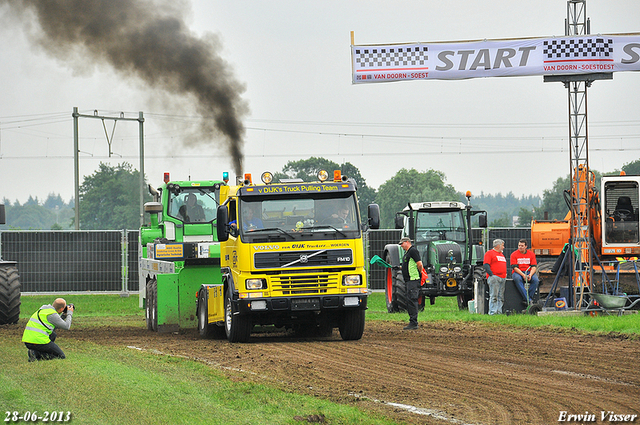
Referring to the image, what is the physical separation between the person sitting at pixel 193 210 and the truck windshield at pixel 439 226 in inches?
236

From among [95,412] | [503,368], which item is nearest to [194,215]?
[503,368]

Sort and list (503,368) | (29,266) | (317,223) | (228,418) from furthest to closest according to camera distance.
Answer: (29,266) → (317,223) → (503,368) → (228,418)

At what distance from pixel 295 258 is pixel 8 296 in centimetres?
915

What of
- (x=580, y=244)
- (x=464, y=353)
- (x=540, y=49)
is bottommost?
(x=464, y=353)

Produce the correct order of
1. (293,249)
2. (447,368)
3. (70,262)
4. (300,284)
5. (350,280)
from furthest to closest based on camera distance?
1. (70,262)
2. (350,280)
3. (300,284)
4. (293,249)
5. (447,368)

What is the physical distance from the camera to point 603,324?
17.1m

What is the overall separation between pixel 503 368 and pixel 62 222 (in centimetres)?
18157

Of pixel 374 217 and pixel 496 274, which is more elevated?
pixel 374 217

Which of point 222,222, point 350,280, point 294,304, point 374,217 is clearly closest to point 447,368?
point 350,280

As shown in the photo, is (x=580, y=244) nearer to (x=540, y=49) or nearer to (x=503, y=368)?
(x=540, y=49)

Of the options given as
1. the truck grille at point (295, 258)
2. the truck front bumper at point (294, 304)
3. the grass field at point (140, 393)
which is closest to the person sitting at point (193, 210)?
the grass field at point (140, 393)

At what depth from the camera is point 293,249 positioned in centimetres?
1476

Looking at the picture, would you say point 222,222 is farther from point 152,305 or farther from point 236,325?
point 152,305

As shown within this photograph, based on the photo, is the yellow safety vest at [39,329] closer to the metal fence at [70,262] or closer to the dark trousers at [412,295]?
the dark trousers at [412,295]
